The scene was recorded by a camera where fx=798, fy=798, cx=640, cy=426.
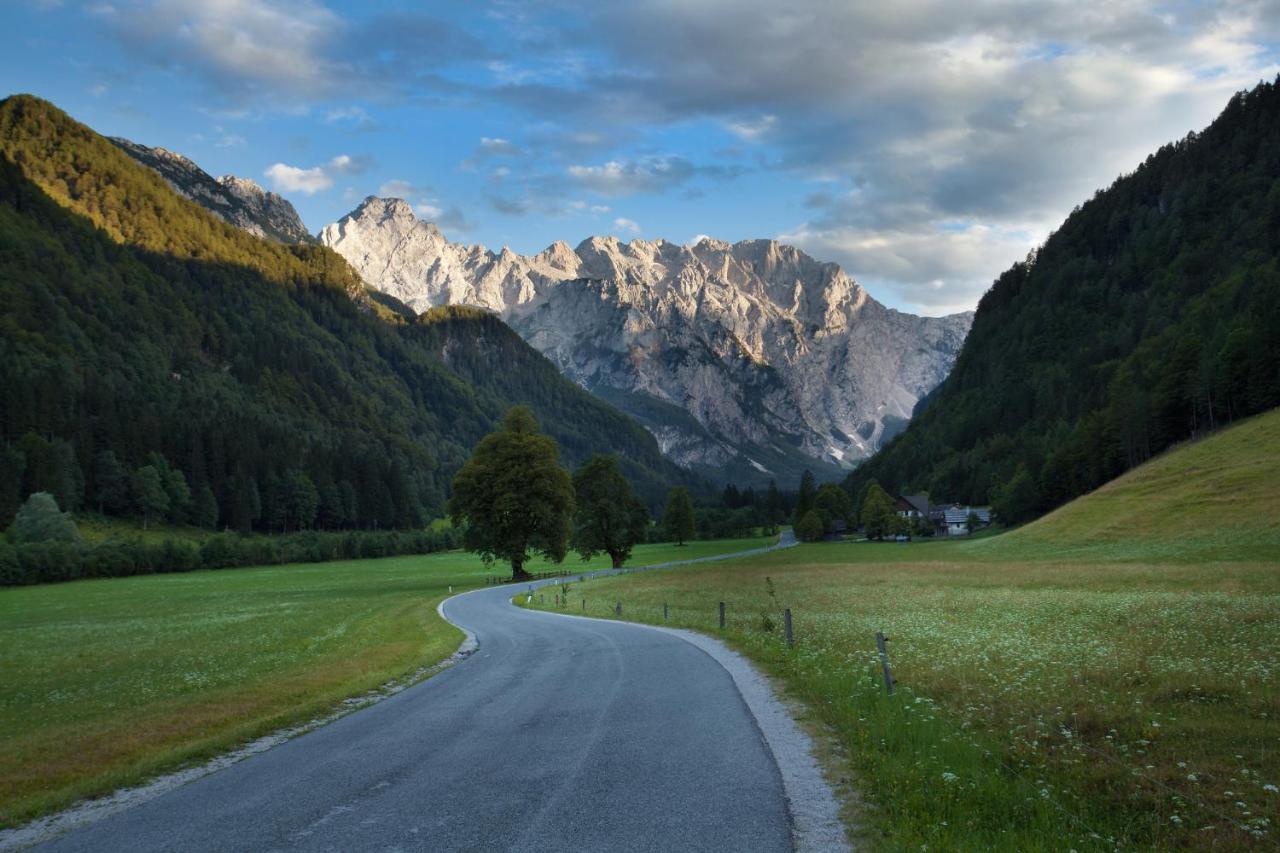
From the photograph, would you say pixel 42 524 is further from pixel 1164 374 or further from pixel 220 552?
pixel 1164 374

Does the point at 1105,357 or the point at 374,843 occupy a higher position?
the point at 1105,357

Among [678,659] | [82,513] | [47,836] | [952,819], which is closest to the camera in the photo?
[952,819]

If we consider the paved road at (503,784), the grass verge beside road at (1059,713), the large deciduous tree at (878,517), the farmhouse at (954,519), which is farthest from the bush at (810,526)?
the paved road at (503,784)

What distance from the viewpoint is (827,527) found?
17962cm

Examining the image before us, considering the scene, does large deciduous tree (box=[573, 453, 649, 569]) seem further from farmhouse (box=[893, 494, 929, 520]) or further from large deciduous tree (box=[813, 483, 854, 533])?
farmhouse (box=[893, 494, 929, 520])

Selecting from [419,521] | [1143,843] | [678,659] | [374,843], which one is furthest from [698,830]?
[419,521]

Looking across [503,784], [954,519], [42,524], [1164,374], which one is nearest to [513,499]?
[503,784]

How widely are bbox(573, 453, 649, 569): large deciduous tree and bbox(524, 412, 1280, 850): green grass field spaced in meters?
49.2

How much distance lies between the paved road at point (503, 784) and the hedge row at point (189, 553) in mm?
96202

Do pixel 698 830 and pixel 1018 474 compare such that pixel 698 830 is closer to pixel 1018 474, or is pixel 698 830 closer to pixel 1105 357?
pixel 1018 474

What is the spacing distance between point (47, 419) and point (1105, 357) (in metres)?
219

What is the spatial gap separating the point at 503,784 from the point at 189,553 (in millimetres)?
121054

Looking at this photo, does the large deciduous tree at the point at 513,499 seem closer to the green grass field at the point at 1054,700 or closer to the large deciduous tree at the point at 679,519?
the green grass field at the point at 1054,700

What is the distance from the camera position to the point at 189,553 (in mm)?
113812
